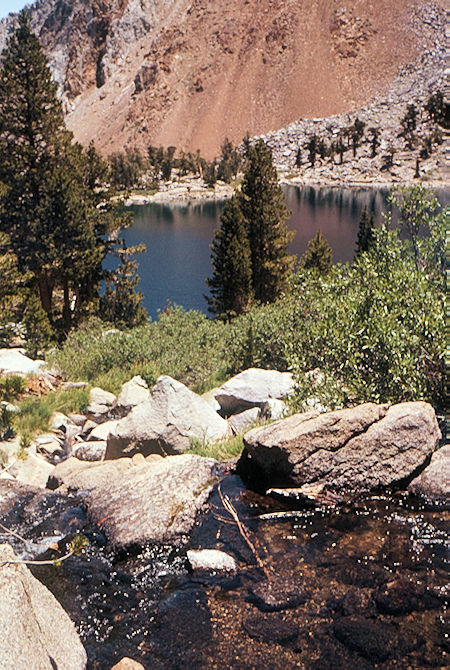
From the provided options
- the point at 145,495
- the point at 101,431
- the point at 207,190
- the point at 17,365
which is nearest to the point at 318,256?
the point at 17,365

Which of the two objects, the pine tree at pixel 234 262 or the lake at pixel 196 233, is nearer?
the pine tree at pixel 234 262

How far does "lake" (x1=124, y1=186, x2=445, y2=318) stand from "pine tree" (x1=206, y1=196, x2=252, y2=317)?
979 cm

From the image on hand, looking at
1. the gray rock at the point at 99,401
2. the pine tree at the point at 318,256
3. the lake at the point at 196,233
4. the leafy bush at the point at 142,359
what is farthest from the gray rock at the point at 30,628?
the lake at the point at 196,233

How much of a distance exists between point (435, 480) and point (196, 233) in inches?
3127

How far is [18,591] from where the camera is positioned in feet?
17.5

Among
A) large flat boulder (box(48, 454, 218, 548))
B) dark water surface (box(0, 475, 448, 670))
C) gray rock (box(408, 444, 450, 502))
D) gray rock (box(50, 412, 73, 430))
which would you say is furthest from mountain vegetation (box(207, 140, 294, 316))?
dark water surface (box(0, 475, 448, 670))

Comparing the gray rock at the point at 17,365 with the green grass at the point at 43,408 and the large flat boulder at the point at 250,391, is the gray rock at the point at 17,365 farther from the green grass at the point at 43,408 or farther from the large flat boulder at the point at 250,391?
the large flat boulder at the point at 250,391

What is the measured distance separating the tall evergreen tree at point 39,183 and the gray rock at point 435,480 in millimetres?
28405

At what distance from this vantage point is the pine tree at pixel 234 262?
41.0m

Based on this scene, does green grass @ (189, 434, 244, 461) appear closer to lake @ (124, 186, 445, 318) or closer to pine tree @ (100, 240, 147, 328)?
pine tree @ (100, 240, 147, 328)

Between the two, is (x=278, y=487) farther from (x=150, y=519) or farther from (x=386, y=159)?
(x=386, y=159)

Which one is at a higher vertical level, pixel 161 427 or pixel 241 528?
pixel 161 427

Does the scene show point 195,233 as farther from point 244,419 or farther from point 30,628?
point 30,628

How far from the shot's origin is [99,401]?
17.4m
